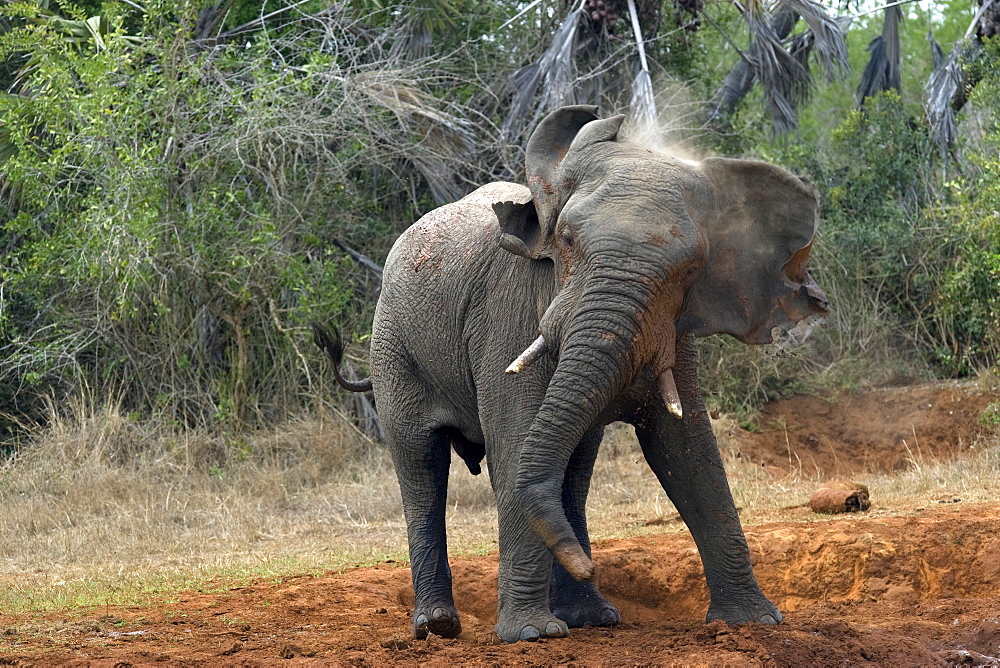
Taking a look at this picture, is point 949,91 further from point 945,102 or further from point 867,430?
point 867,430

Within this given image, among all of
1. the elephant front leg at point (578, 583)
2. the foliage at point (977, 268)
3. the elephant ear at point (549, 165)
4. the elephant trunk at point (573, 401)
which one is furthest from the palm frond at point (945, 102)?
the elephant trunk at point (573, 401)

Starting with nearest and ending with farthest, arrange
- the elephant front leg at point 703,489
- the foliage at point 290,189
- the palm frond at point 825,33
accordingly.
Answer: the elephant front leg at point 703,489 < the foliage at point 290,189 < the palm frond at point 825,33

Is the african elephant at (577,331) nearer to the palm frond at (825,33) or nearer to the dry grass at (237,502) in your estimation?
the dry grass at (237,502)

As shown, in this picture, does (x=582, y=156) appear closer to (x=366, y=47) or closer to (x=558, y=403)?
(x=558, y=403)

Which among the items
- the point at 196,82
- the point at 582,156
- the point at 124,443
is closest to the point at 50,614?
the point at 582,156

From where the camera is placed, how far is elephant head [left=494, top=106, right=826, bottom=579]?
480cm

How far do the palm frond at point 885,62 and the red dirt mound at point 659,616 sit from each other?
11365mm

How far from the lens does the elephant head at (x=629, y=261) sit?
4801 millimetres

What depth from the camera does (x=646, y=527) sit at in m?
9.15

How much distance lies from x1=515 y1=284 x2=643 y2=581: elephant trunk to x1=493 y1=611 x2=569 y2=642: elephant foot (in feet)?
2.08

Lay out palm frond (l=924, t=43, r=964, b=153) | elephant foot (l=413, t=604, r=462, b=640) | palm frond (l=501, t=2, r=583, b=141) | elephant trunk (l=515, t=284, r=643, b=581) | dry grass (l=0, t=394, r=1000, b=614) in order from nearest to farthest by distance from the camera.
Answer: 1. elephant trunk (l=515, t=284, r=643, b=581)
2. elephant foot (l=413, t=604, r=462, b=640)
3. dry grass (l=0, t=394, r=1000, b=614)
4. palm frond (l=501, t=2, r=583, b=141)
5. palm frond (l=924, t=43, r=964, b=153)

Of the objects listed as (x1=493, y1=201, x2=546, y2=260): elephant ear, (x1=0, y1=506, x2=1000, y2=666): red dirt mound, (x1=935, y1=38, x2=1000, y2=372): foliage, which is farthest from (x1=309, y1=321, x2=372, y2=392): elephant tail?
(x1=935, y1=38, x2=1000, y2=372): foliage

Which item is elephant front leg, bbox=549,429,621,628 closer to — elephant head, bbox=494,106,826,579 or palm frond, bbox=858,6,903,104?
elephant head, bbox=494,106,826,579

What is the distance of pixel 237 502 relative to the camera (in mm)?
10844
